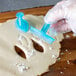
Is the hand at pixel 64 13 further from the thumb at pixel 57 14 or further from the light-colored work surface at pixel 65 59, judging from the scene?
Result: the light-colored work surface at pixel 65 59

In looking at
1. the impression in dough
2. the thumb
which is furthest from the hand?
the impression in dough

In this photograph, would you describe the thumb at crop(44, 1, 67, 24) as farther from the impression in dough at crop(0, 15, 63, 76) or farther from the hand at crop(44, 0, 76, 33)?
the impression in dough at crop(0, 15, 63, 76)

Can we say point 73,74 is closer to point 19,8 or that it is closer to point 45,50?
point 45,50

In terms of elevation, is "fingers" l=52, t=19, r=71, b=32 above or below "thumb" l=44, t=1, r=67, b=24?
above

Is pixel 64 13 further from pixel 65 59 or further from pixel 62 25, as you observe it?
pixel 65 59

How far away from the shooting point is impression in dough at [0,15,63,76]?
75 centimetres

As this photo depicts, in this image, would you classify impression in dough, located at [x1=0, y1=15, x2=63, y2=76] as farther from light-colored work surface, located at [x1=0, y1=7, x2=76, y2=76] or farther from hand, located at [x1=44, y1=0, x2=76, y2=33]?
hand, located at [x1=44, y1=0, x2=76, y2=33]

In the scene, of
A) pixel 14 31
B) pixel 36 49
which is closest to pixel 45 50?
pixel 36 49

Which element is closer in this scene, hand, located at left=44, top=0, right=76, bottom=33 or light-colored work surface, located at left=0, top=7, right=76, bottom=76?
hand, located at left=44, top=0, right=76, bottom=33

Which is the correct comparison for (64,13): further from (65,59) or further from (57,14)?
(65,59)

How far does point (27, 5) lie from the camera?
93 cm

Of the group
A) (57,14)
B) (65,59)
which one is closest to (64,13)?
(57,14)

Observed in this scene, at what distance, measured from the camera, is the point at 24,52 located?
79 centimetres

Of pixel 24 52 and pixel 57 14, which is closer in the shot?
pixel 57 14
